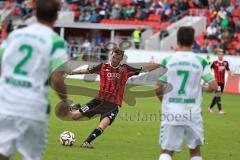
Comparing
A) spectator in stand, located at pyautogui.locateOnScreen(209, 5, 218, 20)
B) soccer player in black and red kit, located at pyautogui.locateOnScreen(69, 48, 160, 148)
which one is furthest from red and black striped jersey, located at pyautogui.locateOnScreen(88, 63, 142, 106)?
spectator in stand, located at pyautogui.locateOnScreen(209, 5, 218, 20)

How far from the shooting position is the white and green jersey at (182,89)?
349 inches

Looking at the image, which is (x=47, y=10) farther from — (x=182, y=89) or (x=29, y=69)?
(x=182, y=89)

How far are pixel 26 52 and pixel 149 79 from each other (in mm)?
22221

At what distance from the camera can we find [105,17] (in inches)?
1898

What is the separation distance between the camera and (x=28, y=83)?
711 cm

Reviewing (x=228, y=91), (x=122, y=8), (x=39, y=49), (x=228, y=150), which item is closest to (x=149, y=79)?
(x=228, y=91)

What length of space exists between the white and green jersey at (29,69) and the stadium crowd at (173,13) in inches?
1222

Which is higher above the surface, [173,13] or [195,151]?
[195,151]

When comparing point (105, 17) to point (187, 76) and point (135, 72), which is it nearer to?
point (135, 72)

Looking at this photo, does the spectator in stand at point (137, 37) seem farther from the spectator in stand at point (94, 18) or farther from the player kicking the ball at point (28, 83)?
the player kicking the ball at point (28, 83)

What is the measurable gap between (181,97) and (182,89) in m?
0.11

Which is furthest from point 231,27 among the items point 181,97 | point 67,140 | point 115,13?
point 181,97

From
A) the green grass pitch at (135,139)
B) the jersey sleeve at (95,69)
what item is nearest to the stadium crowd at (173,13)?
the green grass pitch at (135,139)

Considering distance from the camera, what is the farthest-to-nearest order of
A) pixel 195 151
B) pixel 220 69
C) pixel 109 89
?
pixel 220 69
pixel 109 89
pixel 195 151
